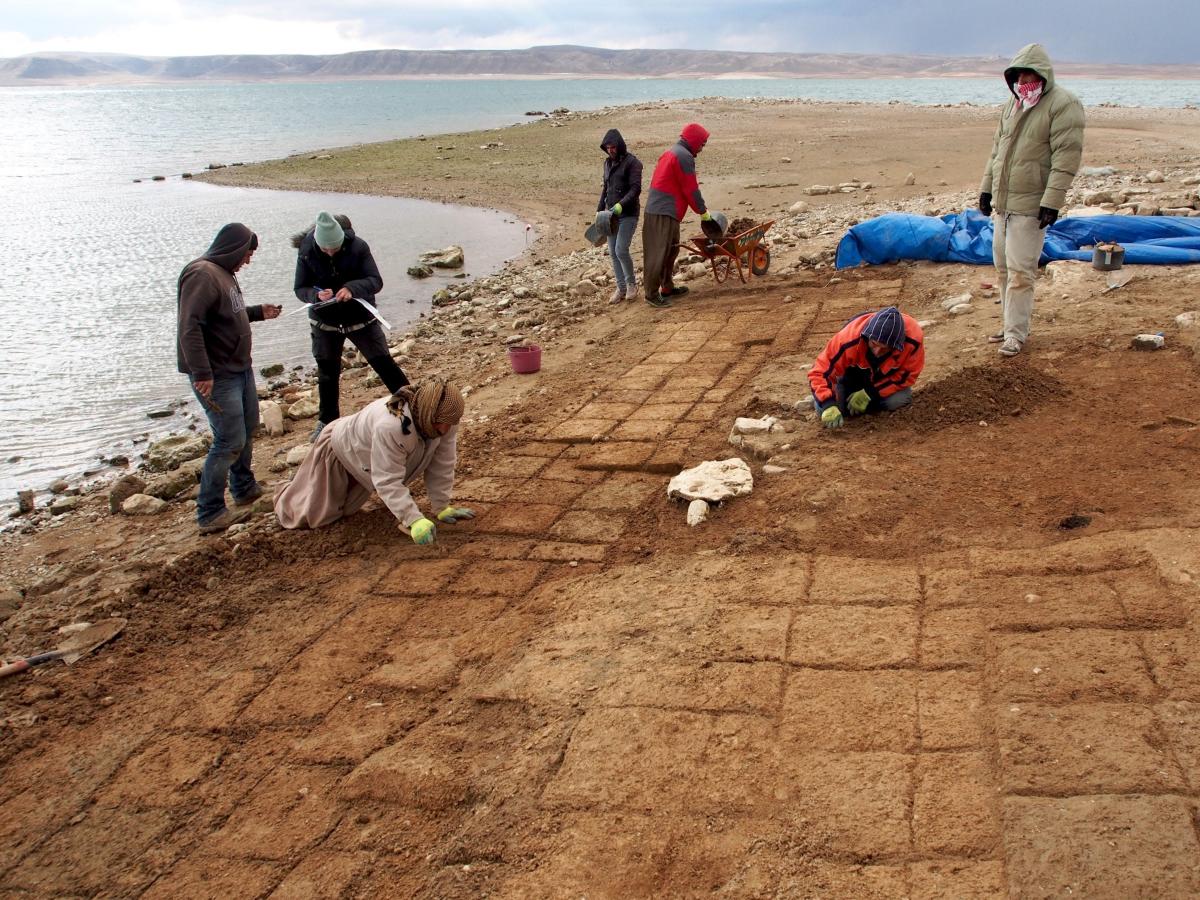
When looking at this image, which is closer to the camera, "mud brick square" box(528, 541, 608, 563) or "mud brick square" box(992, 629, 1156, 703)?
"mud brick square" box(992, 629, 1156, 703)

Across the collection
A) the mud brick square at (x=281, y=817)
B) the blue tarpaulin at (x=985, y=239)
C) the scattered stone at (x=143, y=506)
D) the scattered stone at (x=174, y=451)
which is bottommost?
the mud brick square at (x=281, y=817)

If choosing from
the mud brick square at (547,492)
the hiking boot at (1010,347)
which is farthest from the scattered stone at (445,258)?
the hiking boot at (1010,347)

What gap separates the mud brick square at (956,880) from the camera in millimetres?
2203

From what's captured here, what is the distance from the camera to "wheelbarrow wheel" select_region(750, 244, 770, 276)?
28.9 feet

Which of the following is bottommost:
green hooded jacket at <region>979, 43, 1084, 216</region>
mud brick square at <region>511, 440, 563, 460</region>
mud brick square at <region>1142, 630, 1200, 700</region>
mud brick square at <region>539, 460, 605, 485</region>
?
mud brick square at <region>539, 460, 605, 485</region>

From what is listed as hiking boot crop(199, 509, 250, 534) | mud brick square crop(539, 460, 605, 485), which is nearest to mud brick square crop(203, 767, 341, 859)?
mud brick square crop(539, 460, 605, 485)

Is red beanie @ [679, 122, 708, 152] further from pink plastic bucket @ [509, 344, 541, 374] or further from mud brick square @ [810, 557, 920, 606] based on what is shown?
mud brick square @ [810, 557, 920, 606]

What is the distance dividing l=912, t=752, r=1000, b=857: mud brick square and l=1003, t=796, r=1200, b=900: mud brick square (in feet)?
0.19

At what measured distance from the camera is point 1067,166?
5.22 metres

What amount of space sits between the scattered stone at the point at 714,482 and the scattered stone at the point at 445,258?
913cm

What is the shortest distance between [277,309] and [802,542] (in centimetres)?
329

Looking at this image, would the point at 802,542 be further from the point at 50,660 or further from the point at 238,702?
the point at 50,660

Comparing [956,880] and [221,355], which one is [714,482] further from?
[221,355]

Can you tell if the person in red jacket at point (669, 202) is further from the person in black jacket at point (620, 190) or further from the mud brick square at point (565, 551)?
the mud brick square at point (565, 551)
